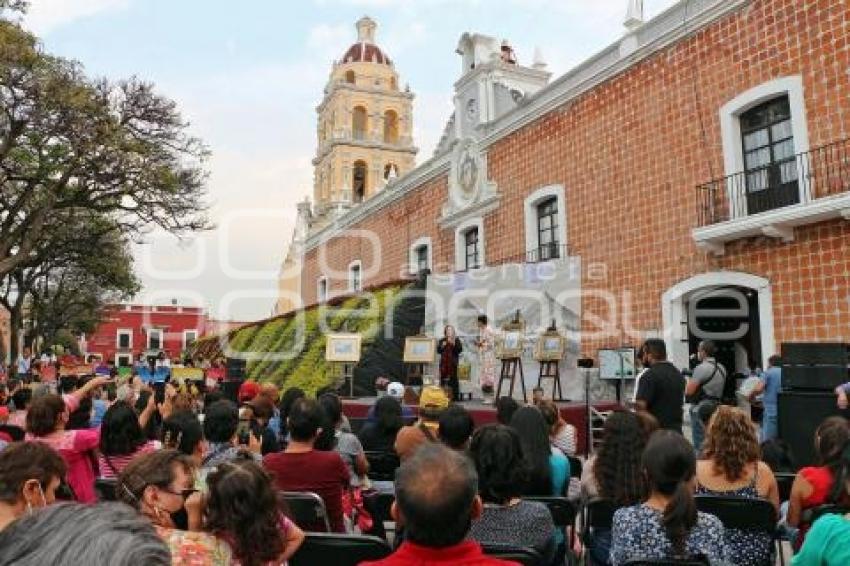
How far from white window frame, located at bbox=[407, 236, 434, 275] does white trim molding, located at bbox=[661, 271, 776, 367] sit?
9.15 metres

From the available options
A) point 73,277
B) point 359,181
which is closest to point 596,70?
point 359,181

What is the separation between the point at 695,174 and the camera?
12.2 meters

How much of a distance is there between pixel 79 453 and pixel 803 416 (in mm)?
6704

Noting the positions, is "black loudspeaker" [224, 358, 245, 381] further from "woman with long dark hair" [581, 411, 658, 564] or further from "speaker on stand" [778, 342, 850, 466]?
"woman with long dark hair" [581, 411, 658, 564]

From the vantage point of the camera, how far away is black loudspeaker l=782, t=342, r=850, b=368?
735 centimetres

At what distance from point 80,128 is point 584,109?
1080 centimetres

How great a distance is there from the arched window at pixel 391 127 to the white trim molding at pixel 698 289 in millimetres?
23541

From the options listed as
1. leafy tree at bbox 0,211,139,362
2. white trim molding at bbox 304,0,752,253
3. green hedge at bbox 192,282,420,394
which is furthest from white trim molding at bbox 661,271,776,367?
leafy tree at bbox 0,211,139,362

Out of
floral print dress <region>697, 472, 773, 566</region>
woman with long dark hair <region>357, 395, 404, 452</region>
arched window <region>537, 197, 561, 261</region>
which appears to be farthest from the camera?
arched window <region>537, 197, 561, 261</region>

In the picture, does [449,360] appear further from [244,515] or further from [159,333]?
[159,333]

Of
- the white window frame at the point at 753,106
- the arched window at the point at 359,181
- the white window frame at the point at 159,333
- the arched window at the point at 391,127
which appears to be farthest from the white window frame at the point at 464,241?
the white window frame at the point at 159,333

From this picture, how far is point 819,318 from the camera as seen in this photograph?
10.2 meters

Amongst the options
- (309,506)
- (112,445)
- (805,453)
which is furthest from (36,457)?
(805,453)

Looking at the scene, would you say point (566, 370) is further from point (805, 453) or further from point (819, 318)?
point (805, 453)
